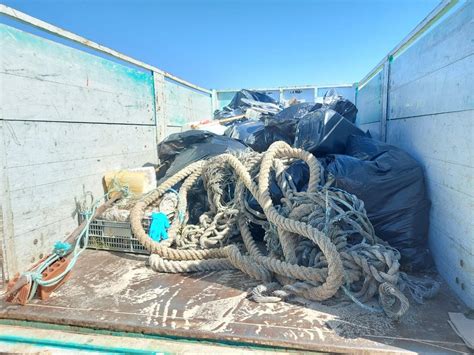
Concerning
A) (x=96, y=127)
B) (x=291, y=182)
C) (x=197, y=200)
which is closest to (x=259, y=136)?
(x=197, y=200)

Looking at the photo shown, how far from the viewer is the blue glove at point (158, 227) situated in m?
2.11

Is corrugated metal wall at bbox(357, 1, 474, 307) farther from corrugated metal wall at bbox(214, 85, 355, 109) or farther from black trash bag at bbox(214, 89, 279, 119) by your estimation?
corrugated metal wall at bbox(214, 85, 355, 109)

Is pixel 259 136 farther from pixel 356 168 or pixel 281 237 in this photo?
pixel 281 237

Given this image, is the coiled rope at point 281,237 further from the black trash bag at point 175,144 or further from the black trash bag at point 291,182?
the black trash bag at point 175,144

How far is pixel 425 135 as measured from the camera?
1.98 meters

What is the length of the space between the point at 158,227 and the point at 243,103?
3801 millimetres

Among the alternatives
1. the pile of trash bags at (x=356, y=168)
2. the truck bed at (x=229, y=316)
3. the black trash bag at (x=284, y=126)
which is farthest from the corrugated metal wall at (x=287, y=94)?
the truck bed at (x=229, y=316)

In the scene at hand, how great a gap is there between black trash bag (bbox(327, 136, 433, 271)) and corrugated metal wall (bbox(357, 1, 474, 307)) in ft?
0.22

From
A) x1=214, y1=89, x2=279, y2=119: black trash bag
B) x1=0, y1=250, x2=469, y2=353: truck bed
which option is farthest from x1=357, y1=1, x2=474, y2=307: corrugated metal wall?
x1=214, y1=89, x2=279, y2=119: black trash bag

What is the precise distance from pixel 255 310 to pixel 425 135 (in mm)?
1513

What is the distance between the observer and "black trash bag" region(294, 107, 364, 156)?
247cm

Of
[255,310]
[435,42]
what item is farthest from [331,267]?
[435,42]

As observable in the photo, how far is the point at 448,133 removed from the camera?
5.34ft

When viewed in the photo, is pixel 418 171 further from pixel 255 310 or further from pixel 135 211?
pixel 135 211
